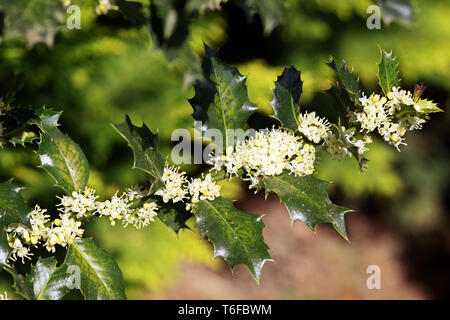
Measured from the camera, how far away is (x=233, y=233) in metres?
0.78

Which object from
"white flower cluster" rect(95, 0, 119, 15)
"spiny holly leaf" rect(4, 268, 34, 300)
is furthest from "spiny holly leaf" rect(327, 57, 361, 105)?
"spiny holly leaf" rect(4, 268, 34, 300)

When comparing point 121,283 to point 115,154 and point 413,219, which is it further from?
point 413,219

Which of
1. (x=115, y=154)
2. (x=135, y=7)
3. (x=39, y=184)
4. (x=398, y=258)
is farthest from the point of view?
(x=398, y=258)

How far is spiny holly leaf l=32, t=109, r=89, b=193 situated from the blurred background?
54cm

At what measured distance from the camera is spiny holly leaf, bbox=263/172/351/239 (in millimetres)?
771

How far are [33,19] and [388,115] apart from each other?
0.59m

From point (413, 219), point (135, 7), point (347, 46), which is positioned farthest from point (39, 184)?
point (413, 219)

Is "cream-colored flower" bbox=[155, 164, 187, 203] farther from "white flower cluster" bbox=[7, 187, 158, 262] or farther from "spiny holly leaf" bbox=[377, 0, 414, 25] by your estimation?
"spiny holly leaf" bbox=[377, 0, 414, 25]

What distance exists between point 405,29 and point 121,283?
2490mm

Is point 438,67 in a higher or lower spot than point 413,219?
higher

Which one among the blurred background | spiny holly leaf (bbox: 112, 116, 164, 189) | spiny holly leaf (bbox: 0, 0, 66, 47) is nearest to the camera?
spiny holly leaf (bbox: 0, 0, 66, 47)

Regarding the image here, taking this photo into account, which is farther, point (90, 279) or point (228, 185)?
point (228, 185)

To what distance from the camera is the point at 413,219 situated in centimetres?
322

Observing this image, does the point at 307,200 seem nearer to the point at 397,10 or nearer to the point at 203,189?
the point at 203,189
